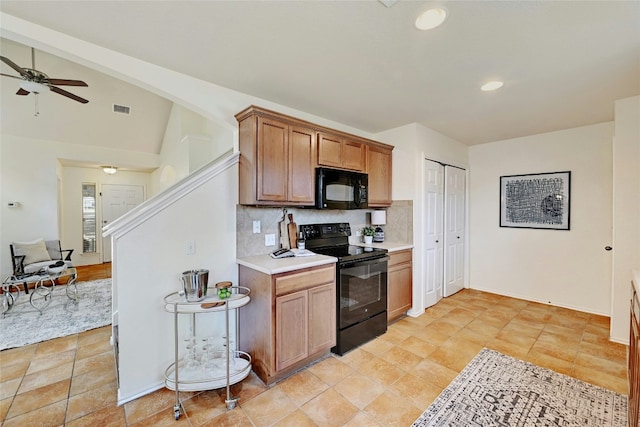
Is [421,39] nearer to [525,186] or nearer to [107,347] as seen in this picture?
[525,186]

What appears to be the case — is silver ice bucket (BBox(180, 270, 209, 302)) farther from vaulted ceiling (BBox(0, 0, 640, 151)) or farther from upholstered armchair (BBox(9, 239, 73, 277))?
upholstered armchair (BBox(9, 239, 73, 277))

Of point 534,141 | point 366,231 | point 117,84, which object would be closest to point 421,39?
point 366,231

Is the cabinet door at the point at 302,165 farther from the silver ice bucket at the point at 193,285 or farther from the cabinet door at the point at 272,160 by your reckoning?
the silver ice bucket at the point at 193,285

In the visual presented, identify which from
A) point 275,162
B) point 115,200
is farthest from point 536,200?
point 115,200

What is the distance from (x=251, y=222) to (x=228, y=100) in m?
1.20

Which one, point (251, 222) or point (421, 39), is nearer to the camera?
point (421, 39)

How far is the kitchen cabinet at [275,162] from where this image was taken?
235cm

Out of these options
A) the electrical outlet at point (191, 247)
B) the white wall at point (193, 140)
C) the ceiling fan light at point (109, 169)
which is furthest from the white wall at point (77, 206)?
the electrical outlet at point (191, 247)

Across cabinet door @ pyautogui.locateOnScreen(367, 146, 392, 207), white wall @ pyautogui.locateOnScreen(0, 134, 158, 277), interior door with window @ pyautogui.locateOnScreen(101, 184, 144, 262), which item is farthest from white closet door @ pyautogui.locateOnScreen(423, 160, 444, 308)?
interior door with window @ pyautogui.locateOnScreen(101, 184, 144, 262)

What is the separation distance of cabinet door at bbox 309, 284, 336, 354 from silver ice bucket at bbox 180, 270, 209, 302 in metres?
0.88

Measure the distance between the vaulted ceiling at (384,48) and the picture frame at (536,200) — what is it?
1.05m

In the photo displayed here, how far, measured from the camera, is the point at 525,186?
408cm

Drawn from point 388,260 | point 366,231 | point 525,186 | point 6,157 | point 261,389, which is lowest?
point 261,389

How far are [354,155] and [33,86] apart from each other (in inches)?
162
